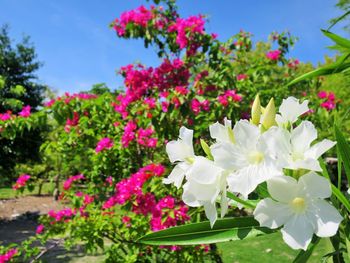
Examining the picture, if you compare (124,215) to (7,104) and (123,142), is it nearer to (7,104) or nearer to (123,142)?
(123,142)

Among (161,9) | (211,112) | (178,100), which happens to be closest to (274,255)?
(211,112)

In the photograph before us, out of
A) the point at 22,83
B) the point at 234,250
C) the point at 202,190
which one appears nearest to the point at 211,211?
the point at 202,190

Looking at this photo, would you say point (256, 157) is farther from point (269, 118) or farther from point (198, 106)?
point (198, 106)

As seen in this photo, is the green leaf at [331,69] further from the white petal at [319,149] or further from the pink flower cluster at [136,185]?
the pink flower cluster at [136,185]

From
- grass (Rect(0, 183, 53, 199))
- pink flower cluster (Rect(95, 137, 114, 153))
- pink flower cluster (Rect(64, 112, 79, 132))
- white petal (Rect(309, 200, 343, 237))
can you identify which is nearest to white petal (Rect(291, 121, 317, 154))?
white petal (Rect(309, 200, 343, 237))

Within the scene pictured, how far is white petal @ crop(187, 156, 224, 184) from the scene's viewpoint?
631 mm

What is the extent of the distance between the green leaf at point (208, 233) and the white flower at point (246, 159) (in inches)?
7.3

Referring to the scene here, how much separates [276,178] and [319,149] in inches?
3.9

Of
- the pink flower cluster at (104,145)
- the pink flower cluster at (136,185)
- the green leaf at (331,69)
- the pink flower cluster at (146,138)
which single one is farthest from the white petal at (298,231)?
the pink flower cluster at (104,145)

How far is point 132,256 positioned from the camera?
121 inches

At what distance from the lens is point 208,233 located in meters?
0.82

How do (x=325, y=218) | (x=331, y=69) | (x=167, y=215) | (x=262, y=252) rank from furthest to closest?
(x=262, y=252)
(x=167, y=215)
(x=331, y=69)
(x=325, y=218)

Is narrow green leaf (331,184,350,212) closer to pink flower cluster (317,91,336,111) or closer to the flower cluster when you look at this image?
the flower cluster

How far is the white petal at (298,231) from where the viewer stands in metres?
0.55
